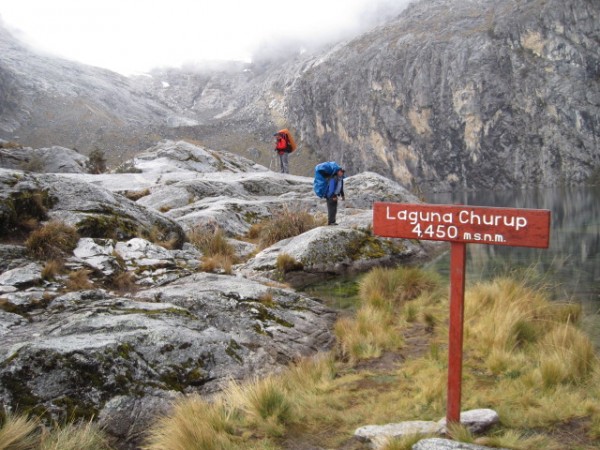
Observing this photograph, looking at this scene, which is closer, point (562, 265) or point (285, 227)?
point (562, 265)

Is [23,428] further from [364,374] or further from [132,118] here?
[132,118]

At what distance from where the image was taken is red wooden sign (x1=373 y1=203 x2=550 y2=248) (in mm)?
3791

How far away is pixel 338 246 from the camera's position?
1286cm

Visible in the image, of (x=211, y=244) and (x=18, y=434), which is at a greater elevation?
(x=211, y=244)

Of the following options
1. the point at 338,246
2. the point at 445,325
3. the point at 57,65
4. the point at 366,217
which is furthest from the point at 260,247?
the point at 57,65

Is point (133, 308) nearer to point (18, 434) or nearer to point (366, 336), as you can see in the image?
point (18, 434)

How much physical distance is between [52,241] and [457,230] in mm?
7333

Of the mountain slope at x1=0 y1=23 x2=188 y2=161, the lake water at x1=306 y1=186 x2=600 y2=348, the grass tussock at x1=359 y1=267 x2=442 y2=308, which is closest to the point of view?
the grass tussock at x1=359 y1=267 x2=442 y2=308

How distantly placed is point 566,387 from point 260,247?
10.2m

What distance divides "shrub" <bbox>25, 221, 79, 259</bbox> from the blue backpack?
6753 millimetres

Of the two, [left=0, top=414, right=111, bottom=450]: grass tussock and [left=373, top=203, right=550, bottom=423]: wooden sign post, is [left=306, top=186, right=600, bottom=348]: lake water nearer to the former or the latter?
[left=373, top=203, right=550, bottom=423]: wooden sign post

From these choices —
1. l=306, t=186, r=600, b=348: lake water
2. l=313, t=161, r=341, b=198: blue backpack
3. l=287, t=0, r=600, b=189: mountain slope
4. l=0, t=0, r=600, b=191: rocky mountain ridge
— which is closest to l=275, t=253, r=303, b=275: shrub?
l=306, t=186, r=600, b=348: lake water

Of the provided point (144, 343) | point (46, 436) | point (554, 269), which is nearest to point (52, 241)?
point (144, 343)

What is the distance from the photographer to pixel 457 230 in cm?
406
